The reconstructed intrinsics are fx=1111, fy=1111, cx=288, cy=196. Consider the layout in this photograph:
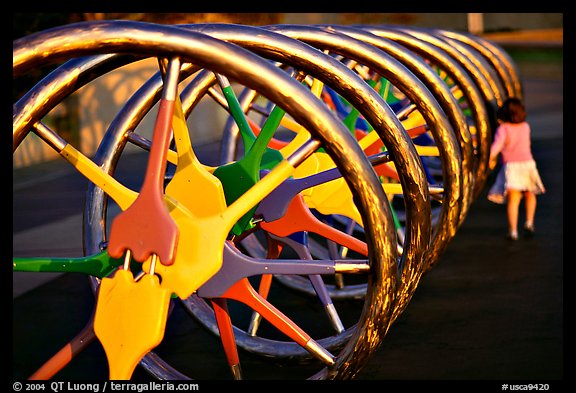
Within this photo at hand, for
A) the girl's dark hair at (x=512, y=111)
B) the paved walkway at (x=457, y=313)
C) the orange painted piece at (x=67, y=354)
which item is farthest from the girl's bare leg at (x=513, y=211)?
the orange painted piece at (x=67, y=354)

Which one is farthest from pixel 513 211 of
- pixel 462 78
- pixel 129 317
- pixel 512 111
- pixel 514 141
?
pixel 129 317

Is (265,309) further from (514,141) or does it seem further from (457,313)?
(514,141)

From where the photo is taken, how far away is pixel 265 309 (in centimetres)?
398

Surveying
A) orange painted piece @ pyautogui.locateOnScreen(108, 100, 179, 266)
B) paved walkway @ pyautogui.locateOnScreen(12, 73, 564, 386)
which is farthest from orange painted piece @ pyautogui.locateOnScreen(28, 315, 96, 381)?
paved walkway @ pyautogui.locateOnScreen(12, 73, 564, 386)

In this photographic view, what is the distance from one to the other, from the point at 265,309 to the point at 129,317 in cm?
75

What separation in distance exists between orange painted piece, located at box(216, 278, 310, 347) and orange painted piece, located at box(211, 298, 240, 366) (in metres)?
0.26

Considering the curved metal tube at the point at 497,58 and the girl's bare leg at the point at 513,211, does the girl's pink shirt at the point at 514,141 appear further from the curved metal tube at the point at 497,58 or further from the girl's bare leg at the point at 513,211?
the curved metal tube at the point at 497,58

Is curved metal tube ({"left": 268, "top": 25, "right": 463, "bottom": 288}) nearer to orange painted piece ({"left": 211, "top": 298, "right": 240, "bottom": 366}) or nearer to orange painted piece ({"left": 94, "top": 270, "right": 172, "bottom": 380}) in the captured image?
orange painted piece ({"left": 211, "top": 298, "right": 240, "bottom": 366})

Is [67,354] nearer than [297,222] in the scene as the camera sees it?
Yes

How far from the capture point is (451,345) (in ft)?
17.8

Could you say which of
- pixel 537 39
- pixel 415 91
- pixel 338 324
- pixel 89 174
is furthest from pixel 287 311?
pixel 537 39

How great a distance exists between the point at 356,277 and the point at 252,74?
4.06 meters

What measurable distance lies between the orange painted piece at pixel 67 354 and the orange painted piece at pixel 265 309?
0.48m

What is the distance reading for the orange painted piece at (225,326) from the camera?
427 centimetres
